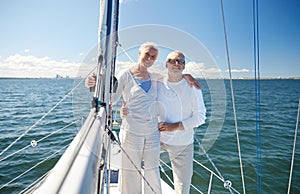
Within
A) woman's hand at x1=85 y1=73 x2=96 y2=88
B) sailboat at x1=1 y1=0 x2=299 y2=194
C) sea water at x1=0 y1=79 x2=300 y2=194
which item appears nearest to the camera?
sailboat at x1=1 y1=0 x2=299 y2=194

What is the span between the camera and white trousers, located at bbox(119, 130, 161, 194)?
1.38 m

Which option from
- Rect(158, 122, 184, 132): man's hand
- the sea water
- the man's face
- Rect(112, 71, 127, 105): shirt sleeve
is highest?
the man's face

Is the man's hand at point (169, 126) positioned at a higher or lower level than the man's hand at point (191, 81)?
lower

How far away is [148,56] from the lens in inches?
51.5

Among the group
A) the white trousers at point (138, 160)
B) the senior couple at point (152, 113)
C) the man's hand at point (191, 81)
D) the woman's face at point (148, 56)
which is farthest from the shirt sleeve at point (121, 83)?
the man's hand at point (191, 81)

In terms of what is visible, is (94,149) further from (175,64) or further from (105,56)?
(105,56)

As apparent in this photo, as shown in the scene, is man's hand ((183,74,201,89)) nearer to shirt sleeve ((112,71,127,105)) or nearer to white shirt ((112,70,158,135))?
white shirt ((112,70,158,135))

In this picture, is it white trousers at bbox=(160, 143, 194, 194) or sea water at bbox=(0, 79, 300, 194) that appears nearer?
white trousers at bbox=(160, 143, 194, 194)

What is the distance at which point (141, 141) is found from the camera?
1378 mm

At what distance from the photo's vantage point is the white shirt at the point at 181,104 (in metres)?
1.36

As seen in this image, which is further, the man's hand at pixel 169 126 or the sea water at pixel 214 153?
Answer: the sea water at pixel 214 153

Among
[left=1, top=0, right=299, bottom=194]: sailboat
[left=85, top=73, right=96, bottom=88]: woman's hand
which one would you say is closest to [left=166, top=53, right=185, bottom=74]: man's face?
[left=1, top=0, right=299, bottom=194]: sailboat

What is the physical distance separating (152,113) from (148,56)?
1.17 feet

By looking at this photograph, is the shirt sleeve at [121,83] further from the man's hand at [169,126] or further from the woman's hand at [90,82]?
the man's hand at [169,126]
